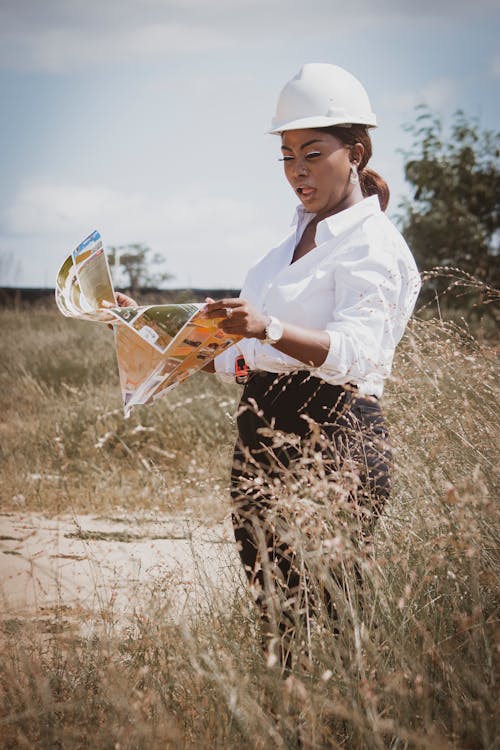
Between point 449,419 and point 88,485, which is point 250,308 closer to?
point 449,419

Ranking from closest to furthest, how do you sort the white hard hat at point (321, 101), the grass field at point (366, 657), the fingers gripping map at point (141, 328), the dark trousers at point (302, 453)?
the grass field at point (366, 657), the fingers gripping map at point (141, 328), the dark trousers at point (302, 453), the white hard hat at point (321, 101)

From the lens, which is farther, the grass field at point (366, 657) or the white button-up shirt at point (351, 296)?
the white button-up shirt at point (351, 296)

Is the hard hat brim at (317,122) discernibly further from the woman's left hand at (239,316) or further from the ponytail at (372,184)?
the woman's left hand at (239,316)

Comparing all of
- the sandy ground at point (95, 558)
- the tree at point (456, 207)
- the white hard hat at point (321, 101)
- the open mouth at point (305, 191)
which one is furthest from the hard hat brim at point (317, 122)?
the tree at point (456, 207)

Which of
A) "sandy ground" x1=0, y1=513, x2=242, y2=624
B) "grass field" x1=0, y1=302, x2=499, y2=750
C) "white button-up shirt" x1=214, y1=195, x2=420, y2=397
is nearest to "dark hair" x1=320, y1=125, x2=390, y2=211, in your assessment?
"white button-up shirt" x1=214, y1=195, x2=420, y2=397

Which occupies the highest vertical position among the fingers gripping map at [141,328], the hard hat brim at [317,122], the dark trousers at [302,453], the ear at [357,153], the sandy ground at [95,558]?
the hard hat brim at [317,122]

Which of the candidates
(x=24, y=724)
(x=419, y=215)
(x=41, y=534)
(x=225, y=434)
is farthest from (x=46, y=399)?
(x=24, y=724)

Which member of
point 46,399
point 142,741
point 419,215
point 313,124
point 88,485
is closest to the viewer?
point 142,741

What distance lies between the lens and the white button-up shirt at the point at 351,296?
223cm

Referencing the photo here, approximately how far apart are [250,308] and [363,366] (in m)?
0.37

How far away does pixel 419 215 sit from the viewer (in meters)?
10.6

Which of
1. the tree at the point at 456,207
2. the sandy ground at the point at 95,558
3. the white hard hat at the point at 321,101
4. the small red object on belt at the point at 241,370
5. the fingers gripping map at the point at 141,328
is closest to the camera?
the fingers gripping map at the point at 141,328

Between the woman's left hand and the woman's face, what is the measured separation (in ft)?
1.73

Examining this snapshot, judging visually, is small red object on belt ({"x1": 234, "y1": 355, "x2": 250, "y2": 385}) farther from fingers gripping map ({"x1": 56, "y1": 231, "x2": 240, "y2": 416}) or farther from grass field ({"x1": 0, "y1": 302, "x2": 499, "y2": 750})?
fingers gripping map ({"x1": 56, "y1": 231, "x2": 240, "y2": 416})
